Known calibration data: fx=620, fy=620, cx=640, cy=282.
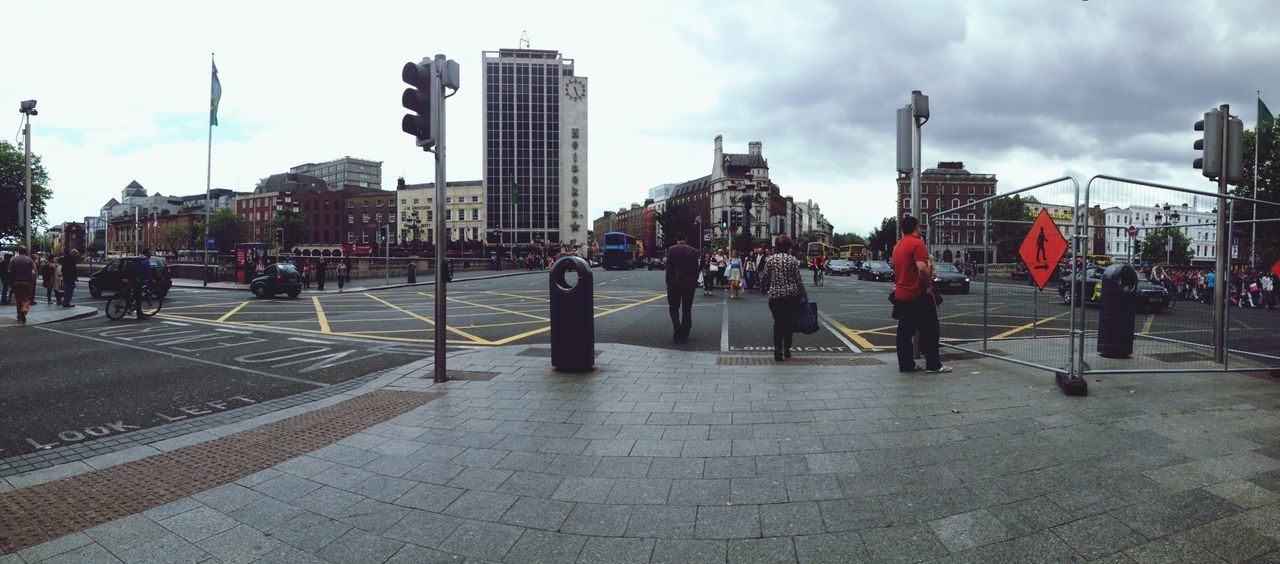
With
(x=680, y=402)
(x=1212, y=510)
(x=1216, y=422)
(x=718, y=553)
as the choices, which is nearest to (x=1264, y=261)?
(x=1216, y=422)

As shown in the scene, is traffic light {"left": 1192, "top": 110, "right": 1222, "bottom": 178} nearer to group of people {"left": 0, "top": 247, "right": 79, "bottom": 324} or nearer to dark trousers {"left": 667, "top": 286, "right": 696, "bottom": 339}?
dark trousers {"left": 667, "top": 286, "right": 696, "bottom": 339}

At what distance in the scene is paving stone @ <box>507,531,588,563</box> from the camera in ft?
8.70

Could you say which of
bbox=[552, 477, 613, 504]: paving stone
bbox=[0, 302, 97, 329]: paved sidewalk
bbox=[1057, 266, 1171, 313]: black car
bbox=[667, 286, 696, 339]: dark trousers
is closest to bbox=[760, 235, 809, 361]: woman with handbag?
bbox=[667, 286, 696, 339]: dark trousers

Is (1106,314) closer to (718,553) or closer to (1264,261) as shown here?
(1264,261)

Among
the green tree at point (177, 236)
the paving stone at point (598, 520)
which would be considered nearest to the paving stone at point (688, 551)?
the paving stone at point (598, 520)

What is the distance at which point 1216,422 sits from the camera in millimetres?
4465

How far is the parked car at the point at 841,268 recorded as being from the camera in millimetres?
54781

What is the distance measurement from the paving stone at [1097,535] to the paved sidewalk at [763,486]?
1cm

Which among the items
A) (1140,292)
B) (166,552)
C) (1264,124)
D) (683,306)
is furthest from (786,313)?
(1264,124)

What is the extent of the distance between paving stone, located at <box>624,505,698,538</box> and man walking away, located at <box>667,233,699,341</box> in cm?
678

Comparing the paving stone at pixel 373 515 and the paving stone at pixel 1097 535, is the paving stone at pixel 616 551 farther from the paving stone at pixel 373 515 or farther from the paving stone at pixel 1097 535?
the paving stone at pixel 1097 535

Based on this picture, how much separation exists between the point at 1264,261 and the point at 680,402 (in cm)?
879

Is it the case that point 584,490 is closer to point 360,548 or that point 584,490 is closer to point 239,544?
point 360,548

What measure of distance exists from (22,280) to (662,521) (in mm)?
17570
